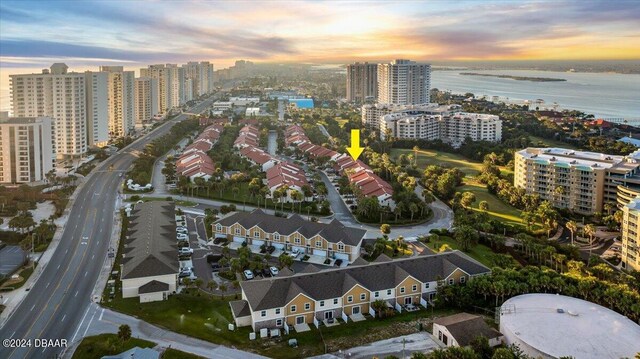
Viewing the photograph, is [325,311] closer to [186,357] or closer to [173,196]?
[186,357]

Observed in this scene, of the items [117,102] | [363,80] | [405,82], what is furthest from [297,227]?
[363,80]

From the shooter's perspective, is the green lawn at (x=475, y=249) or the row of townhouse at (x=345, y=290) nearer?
the row of townhouse at (x=345, y=290)

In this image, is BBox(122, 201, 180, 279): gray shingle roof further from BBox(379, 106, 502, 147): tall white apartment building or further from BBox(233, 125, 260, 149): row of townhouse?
BBox(379, 106, 502, 147): tall white apartment building

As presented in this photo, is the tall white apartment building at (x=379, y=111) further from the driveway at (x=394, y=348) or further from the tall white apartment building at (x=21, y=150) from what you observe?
the driveway at (x=394, y=348)

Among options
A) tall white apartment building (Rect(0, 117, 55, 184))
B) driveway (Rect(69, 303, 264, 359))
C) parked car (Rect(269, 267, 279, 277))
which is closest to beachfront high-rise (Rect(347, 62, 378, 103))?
tall white apartment building (Rect(0, 117, 55, 184))

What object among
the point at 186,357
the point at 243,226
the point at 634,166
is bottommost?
the point at 186,357

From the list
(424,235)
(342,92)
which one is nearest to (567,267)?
(424,235)

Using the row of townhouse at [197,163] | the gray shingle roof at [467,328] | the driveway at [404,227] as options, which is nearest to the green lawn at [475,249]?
the driveway at [404,227]
